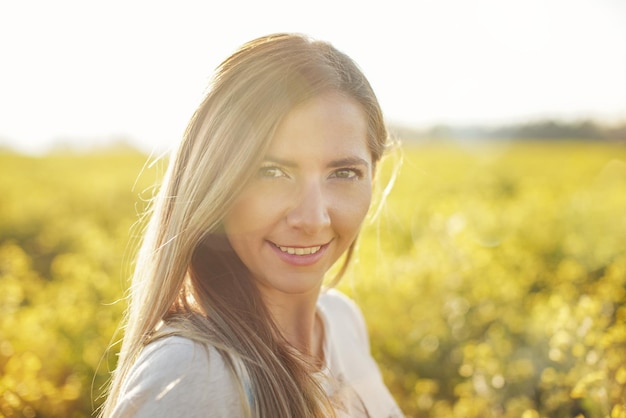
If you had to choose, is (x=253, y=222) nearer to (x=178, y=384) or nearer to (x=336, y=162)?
(x=336, y=162)

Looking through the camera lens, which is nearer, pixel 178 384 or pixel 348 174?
pixel 178 384

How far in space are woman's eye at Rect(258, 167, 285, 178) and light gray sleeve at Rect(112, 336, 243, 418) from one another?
1.56ft

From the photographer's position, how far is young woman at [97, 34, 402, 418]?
147 cm

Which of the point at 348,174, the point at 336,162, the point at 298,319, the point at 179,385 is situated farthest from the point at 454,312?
the point at 179,385

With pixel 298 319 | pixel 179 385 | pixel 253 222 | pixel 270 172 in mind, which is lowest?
pixel 298 319

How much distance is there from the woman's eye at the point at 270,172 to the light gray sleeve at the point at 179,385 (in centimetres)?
48

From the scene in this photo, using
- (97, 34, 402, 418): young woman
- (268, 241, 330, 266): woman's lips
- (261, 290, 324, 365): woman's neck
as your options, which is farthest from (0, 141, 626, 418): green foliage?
(268, 241, 330, 266): woman's lips

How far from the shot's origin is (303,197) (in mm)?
1619

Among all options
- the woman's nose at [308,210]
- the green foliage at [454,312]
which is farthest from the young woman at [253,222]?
the green foliage at [454,312]

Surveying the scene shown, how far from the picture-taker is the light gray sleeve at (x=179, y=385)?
1.32 meters

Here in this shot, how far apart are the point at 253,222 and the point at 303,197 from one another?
152mm

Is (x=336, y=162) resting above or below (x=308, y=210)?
above

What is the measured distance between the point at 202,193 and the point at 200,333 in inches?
14.2

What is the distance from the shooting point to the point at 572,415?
103 inches
